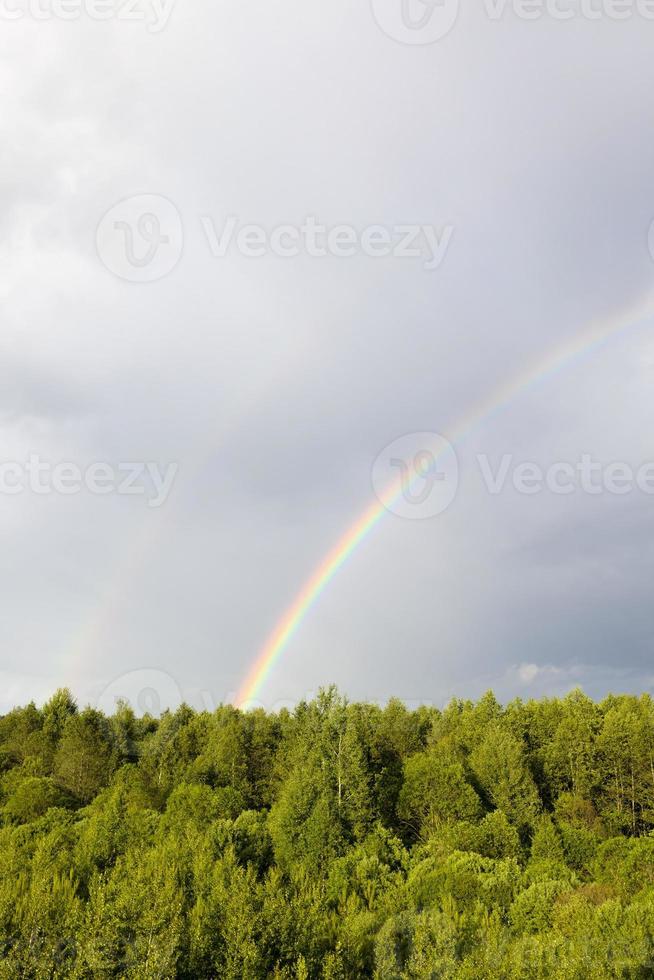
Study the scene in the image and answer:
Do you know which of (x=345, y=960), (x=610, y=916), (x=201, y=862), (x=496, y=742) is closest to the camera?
(x=345, y=960)

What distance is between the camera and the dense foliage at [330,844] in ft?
98.0

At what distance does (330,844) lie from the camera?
2482 inches

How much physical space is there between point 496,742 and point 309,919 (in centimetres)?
5392

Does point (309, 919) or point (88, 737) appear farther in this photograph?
point (88, 737)

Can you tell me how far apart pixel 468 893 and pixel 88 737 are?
6554cm

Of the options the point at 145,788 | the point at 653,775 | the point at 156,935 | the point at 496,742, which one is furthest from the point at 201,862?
the point at 653,775

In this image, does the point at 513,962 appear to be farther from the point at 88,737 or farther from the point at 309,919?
the point at 88,737

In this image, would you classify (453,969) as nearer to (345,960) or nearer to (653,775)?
(345,960)

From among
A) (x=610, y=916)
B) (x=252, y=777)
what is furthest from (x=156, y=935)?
(x=252, y=777)

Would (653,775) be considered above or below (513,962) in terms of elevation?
above

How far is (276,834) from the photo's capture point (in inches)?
2510

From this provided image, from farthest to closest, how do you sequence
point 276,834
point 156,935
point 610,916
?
point 276,834, point 610,916, point 156,935

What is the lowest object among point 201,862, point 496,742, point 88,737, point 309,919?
point 309,919

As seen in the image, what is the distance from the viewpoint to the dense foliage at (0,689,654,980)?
98.0ft
